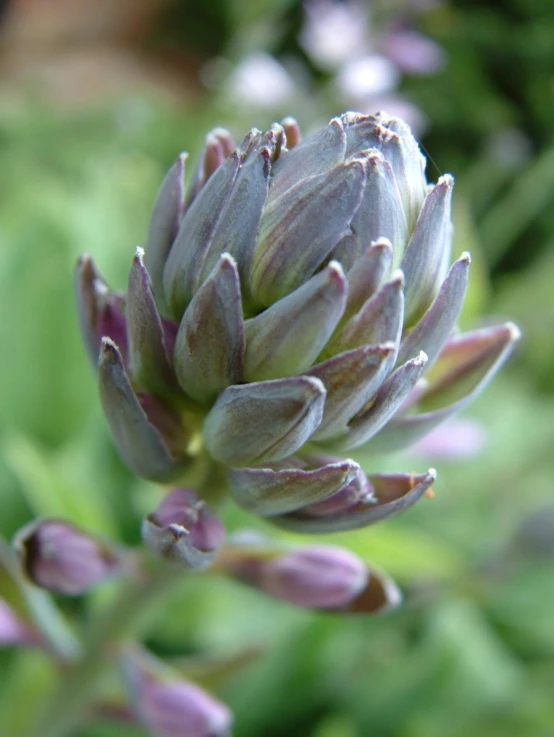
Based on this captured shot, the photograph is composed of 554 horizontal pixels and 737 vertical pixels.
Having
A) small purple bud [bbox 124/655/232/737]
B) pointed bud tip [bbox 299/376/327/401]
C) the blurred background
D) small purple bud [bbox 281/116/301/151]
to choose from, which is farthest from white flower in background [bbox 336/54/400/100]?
pointed bud tip [bbox 299/376/327/401]

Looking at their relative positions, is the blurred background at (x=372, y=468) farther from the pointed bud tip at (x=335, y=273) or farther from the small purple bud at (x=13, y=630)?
the pointed bud tip at (x=335, y=273)

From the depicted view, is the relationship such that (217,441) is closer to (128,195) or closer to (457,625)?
(457,625)

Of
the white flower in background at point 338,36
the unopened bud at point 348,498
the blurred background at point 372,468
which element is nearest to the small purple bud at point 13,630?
the blurred background at point 372,468

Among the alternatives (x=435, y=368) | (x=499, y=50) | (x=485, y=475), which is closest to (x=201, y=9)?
→ (x=499, y=50)

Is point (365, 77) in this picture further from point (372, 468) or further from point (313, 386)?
point (313, 386)

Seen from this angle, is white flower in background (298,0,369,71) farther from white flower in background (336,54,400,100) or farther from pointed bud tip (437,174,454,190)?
pointed bud tip (437,174,454,190)
